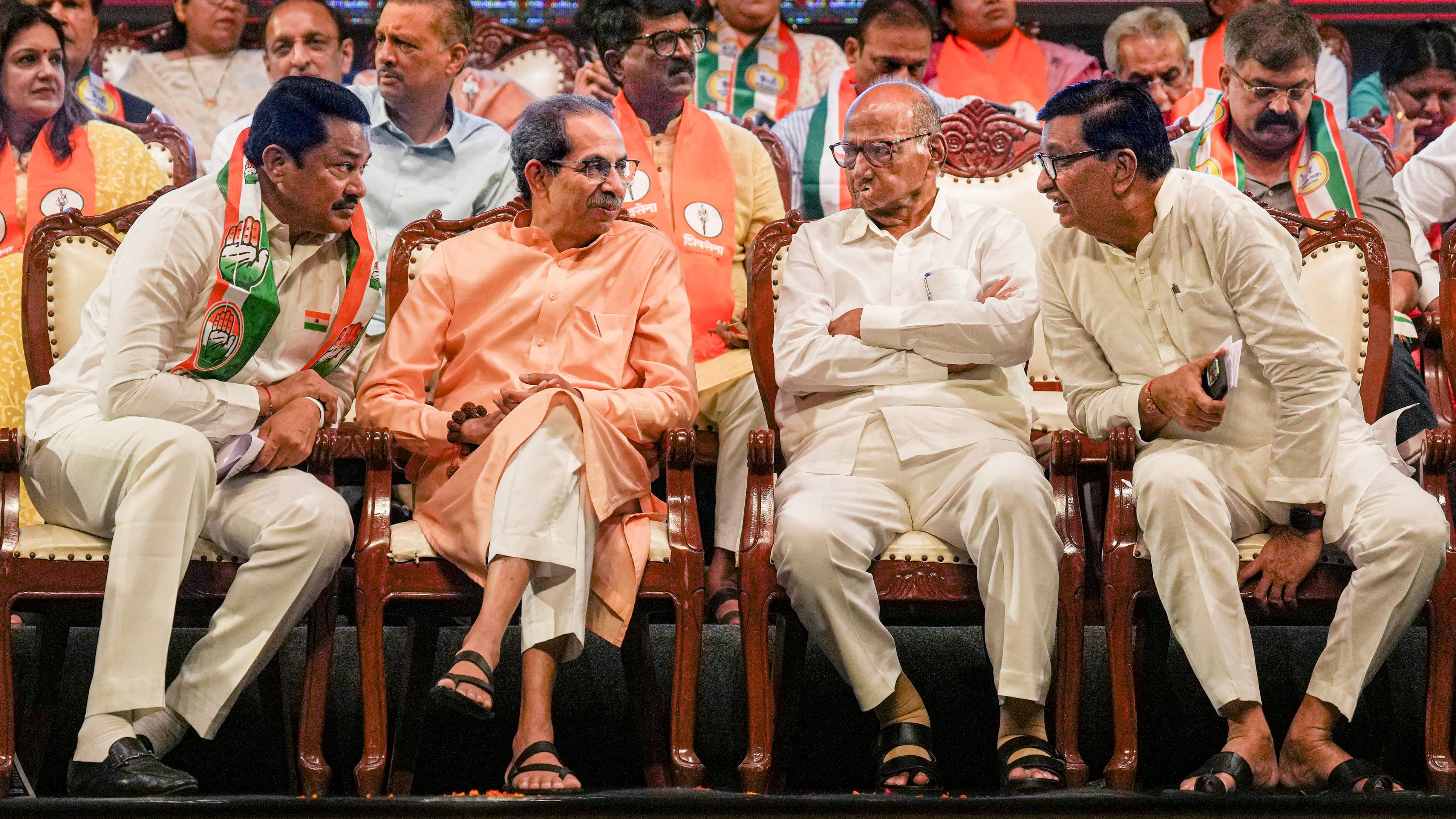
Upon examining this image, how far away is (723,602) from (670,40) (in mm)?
1382

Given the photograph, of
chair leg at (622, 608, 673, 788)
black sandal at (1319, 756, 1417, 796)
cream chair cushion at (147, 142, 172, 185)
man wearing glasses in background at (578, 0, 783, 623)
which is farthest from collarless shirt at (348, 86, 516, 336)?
black sandal at (1319, 756, 1417, 796)

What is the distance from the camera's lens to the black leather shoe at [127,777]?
219cm

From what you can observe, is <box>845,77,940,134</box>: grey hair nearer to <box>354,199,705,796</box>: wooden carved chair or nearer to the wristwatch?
<box>354,199,705,796</box>: wooden carved chair

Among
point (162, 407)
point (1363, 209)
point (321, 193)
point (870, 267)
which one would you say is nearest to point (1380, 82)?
point (1363, 209)

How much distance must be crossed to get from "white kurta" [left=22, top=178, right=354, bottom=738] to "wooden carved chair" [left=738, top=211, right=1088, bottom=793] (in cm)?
71

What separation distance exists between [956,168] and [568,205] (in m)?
0.96

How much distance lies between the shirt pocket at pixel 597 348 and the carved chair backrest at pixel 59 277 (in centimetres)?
88

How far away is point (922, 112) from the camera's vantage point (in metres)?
2.91

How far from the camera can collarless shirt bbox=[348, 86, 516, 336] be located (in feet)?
11.8

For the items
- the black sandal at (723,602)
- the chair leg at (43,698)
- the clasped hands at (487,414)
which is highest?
the clasped hands at (487,414)

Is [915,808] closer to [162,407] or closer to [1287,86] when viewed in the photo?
[162,407]

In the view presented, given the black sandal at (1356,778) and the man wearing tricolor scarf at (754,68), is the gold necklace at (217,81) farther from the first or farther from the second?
the black sandal at (1356,778)

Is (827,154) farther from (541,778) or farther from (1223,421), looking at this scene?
(541,778)

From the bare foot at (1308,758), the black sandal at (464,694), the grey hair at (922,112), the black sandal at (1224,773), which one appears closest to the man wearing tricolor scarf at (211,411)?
the black sandal at (464,694)
